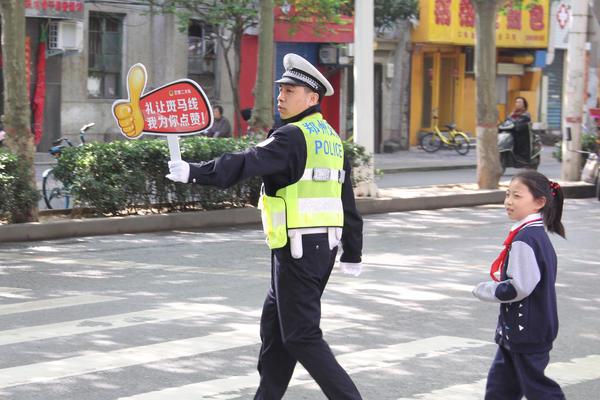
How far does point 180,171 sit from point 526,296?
5.27 ft

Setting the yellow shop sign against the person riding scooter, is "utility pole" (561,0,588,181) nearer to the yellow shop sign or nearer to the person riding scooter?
the person riding scooter

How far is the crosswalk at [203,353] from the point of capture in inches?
262

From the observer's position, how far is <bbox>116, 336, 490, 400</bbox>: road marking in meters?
6.48

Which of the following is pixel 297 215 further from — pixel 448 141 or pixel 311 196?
pixel 448 141

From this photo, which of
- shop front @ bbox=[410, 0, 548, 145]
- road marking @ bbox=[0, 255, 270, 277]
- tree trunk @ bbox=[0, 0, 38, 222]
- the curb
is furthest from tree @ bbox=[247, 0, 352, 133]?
shop front @ bbox=[410, 0, 548, 145]

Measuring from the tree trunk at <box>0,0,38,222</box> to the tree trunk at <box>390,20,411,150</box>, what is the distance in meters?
20.9

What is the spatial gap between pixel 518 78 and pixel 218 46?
13.5m

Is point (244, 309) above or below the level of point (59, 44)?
below

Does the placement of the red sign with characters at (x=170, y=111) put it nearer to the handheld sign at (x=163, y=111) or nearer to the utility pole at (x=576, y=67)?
the handheld sign at (x=163, y=111)

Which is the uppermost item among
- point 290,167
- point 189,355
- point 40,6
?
point 40,6

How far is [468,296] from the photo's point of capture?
9.89m

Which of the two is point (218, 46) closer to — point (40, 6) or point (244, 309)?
point (40, 6)

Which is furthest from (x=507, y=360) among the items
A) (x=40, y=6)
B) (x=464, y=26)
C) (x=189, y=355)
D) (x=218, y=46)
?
(x=464, y=26)

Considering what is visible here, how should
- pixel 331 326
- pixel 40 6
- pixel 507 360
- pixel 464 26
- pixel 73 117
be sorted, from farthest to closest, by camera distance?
1. pixel 464 26
2. pixel 73 117
3. pixel 40 6
4. pixel 331 326
5. pixel 507 360
